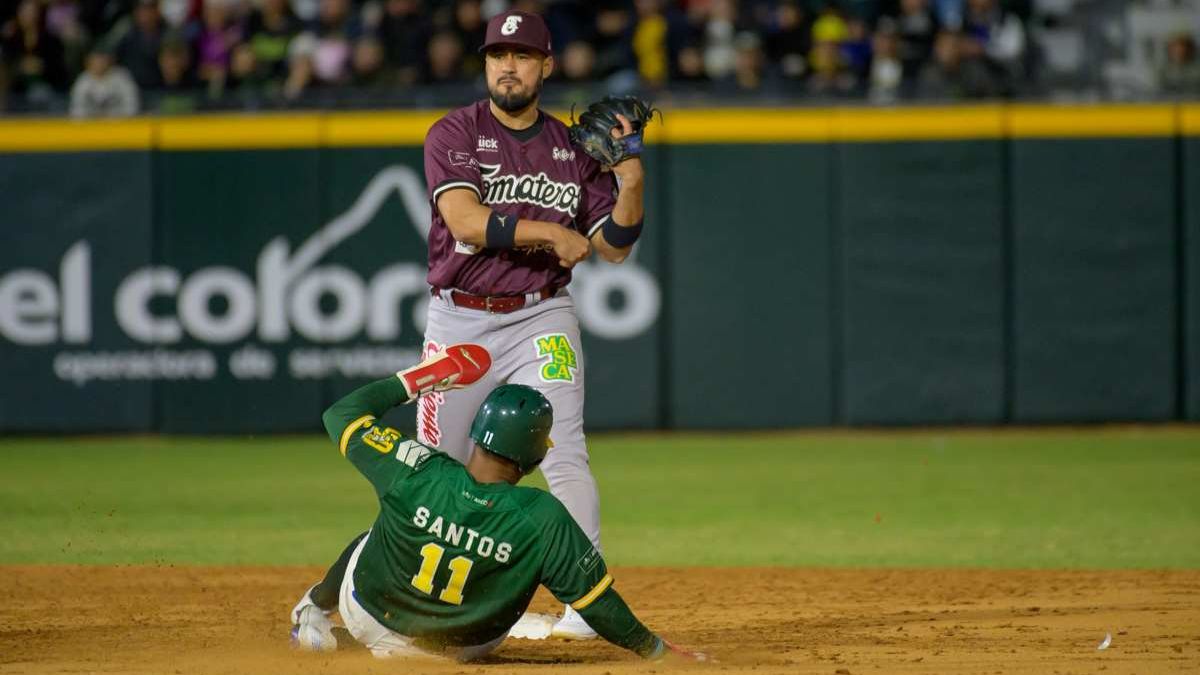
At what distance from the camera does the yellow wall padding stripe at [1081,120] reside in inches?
500

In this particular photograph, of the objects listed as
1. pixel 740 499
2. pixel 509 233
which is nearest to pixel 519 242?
pixel 509 233

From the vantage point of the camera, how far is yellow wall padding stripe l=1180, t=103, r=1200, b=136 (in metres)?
12.6

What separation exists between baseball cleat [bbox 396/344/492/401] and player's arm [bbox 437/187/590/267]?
702mm

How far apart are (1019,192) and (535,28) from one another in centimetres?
783

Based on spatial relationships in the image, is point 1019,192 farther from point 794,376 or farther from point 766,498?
point 766,498

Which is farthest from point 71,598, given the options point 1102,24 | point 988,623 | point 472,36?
Answer: point 1102,24

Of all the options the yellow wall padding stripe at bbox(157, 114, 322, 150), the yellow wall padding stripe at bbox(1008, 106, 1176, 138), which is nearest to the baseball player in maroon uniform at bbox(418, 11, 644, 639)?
the yellow wall padding stripe at bbox(157, 114, 322, 150)

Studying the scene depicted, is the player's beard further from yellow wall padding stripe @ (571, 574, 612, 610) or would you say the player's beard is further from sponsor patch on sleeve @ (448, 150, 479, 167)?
yellow wall padding stripe @ (571, 574, 612, 610)

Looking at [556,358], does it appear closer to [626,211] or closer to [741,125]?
[626,211]

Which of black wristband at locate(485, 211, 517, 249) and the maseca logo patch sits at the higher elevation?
black wristband at locate(485, 211, 517, 249)

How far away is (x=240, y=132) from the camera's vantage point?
1292cm

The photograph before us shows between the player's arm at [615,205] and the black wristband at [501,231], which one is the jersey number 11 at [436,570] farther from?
the player's arm at [615,205]

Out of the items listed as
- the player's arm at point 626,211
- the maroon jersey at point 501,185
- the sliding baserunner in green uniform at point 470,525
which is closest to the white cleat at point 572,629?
the sliding baserunner in green uniform at point 470,525

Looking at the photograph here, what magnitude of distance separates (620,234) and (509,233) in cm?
45
